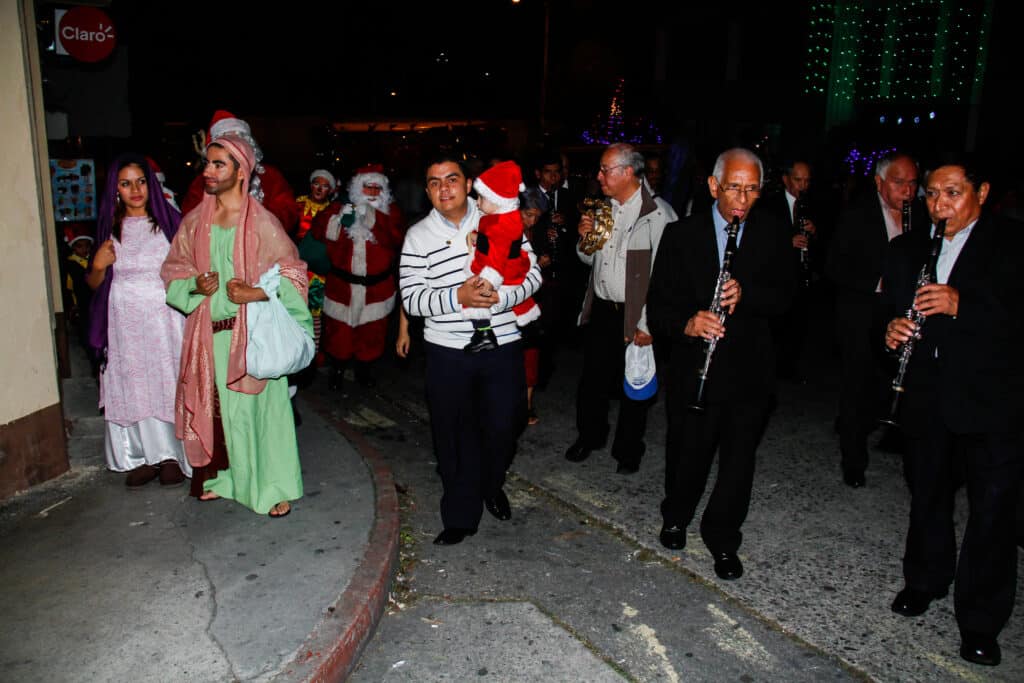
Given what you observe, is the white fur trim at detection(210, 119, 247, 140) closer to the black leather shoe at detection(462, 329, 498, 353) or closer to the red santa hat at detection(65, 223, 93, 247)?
the black leather shoe at detection(462, 329, 498, 353)

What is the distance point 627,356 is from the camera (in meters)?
5.75

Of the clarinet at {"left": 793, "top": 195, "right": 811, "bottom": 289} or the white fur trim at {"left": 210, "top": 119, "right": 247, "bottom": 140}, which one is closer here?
the white fur trim at {"left": 210, "top": 119, "right": 247, "bottom": 140}

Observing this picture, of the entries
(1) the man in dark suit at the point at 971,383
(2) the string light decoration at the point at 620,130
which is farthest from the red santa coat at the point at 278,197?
(2) the string light decoration at the point at 620,130

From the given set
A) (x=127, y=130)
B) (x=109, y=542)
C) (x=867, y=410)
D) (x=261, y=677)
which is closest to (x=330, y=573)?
(x=261, y=677)

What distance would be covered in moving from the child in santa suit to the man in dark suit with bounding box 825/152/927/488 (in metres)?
2.61

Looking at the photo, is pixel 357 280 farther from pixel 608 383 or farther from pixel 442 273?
pixel 442 273

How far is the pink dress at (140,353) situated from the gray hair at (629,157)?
295 cm

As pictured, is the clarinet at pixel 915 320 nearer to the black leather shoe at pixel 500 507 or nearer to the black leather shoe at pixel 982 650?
the black leather shoe at pixel 982 650

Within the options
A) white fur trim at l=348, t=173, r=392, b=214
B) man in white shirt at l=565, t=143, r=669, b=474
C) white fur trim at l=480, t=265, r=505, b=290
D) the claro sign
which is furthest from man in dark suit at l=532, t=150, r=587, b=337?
the claro sign

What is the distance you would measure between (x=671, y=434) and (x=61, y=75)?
21.7 feet

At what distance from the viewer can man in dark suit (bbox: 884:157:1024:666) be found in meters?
3.73

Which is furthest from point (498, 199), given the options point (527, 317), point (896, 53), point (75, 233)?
point (896, 53)

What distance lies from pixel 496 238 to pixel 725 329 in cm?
130

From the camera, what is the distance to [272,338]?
461 cm
